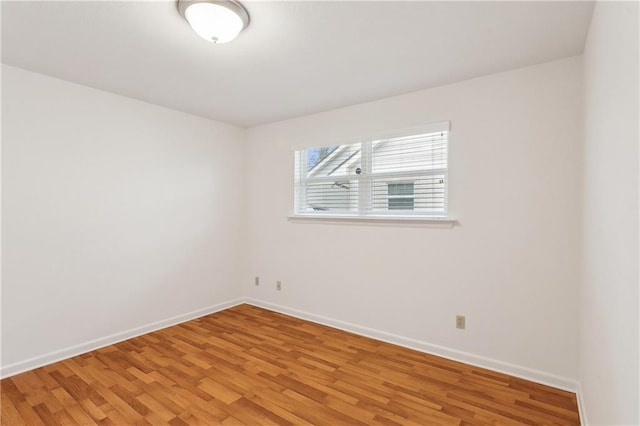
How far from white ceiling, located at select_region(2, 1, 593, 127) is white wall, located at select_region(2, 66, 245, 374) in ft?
1.20

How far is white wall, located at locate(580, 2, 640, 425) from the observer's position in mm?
987

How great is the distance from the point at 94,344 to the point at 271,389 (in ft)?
6.04

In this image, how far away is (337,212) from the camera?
363 centimetres

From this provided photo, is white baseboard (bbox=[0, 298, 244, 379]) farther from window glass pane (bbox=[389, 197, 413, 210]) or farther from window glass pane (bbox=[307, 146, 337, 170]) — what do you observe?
window glass pane (bbox=[389, 197, 413, 210])

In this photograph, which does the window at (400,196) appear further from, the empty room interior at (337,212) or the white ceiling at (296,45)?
the white ceiling at (296,45)

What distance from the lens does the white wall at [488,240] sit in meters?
2.31

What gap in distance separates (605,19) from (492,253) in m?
1.67

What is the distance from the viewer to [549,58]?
7.54 feet

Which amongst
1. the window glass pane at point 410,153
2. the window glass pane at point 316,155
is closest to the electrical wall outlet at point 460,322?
the window glass pane at point 410,153

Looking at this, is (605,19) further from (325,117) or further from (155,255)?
(155,255)

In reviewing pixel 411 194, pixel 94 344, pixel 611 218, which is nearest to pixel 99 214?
pixel 94 344

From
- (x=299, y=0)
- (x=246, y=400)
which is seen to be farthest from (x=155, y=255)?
(x=299, y=0)

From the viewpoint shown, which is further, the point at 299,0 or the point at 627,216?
the point at 299,0

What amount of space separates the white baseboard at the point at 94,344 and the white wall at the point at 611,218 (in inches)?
143
